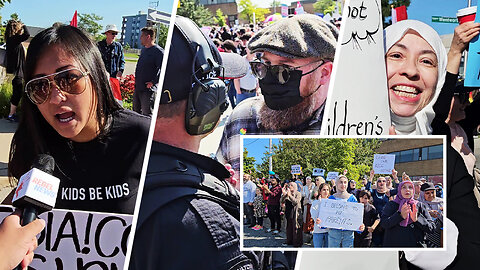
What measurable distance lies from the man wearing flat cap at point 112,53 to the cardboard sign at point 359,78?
831 millimetres

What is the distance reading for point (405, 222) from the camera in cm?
219

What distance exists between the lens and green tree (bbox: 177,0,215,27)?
2.03 m

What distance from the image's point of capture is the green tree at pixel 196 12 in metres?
2.03

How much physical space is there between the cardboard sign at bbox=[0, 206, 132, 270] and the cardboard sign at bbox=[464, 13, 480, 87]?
1535mm

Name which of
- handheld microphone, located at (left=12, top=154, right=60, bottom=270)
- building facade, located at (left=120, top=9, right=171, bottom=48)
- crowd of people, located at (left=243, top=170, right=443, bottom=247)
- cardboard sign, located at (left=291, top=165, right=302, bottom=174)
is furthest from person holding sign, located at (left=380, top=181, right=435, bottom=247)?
handheld microphone, located at (left=12, top=154, right=60, bottom=270)

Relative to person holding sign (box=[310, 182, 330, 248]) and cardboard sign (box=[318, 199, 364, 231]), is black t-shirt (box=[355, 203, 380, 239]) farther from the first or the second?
person holding sign (box=[310, 182, 330, 248])


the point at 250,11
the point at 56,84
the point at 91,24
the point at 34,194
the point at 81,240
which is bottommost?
the point at 81,240

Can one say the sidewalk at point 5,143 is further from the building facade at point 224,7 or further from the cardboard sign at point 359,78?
the cardboard sign at point 359,78

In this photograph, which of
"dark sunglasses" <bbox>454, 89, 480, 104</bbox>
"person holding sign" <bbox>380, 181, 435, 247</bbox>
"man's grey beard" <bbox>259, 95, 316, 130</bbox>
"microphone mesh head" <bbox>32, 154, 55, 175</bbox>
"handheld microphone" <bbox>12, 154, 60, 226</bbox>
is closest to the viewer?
"handheld microphone" <bbox>12, 154, 60, 226</bbox>

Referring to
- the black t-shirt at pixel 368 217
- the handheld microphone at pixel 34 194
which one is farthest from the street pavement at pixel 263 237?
the handheld microphone at pixel 34 194

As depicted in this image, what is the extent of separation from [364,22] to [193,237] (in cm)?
111

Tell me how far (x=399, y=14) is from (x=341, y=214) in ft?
2.84

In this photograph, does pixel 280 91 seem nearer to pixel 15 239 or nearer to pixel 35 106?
pixel 35 106

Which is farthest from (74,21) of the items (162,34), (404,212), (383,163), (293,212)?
(404,212)
